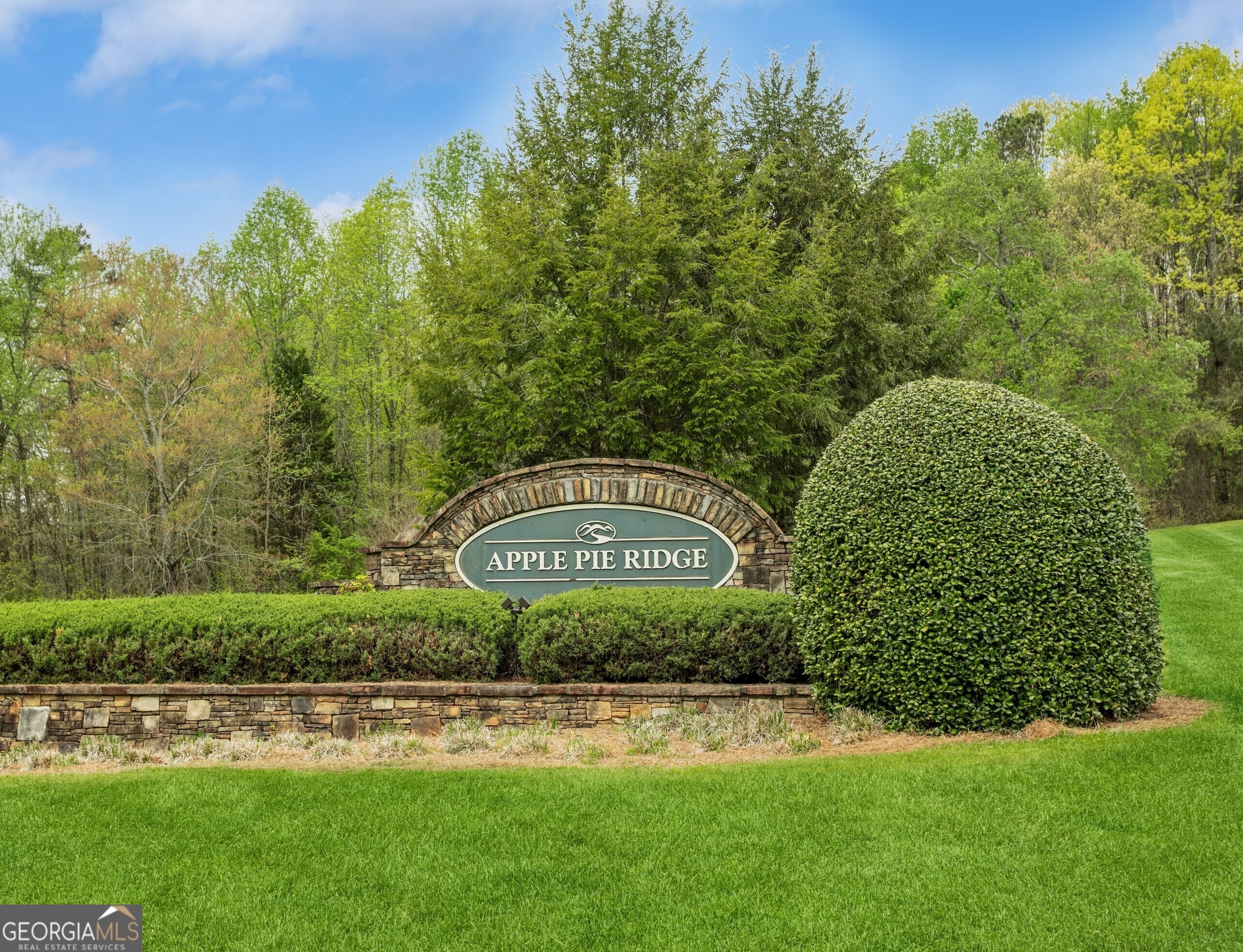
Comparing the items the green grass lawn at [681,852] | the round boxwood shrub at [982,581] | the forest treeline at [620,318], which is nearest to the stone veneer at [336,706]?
the round boxwood shrub at [982,581]

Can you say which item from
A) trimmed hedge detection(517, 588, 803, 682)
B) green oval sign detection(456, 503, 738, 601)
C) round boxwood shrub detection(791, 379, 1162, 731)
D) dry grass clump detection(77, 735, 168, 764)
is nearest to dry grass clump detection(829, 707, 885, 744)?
round boxwood shrub detection(791, 379, 1162, 731)

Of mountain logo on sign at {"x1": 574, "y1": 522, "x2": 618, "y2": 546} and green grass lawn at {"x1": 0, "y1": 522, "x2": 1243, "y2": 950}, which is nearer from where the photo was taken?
green grass lawn at {"x1": 0, "y1": 522, "x2": 1243, "y2": 950}

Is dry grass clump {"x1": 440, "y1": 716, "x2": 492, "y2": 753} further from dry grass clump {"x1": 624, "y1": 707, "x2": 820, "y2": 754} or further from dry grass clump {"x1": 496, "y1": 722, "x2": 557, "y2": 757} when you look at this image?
dry grass clump {"x1": 624, "y1": 707, "x2": 820, "y2": 754}

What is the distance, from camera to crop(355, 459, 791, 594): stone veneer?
9.35m

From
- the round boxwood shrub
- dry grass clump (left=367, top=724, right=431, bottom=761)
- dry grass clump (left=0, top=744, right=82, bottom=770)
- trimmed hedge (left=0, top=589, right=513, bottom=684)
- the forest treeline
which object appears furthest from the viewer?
the forest treeline

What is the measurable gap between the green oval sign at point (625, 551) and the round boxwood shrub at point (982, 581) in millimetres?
3003

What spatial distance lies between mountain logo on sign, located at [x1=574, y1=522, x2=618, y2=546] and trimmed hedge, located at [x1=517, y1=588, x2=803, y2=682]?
250 cm

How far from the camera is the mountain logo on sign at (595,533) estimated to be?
9.38 m

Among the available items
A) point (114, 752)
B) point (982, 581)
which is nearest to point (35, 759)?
point (114, 752)

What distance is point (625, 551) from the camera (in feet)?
30.8

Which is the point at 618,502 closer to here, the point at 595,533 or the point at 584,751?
the point at 595,533

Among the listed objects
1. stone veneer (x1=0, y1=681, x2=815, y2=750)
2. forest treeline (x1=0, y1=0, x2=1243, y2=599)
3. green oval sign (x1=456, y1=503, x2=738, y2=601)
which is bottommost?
stone veneer (x1=0, y1=681, x2=815, y2=750)

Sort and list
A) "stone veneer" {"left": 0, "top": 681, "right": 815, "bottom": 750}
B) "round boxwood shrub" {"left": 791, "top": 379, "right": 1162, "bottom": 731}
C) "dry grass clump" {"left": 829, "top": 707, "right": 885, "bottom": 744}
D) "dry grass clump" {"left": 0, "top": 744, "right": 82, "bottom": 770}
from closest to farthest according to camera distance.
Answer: "round boxwood shrub" {"left": 791, "top": 379, "right": 1162, "bottom": 731} → "dry grass clump" {"left": 829, "top": 707, "right": 885, "bottom": 744} → "dry grass clump" {"left": 0, "top": 744, "right": 82, "bottom": 770} → "stone veneer" {"left": 0, "top": 681, "right": 815, "bottom": 750}

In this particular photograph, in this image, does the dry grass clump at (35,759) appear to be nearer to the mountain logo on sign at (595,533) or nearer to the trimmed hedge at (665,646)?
the trimmed hedge at (665,646)
